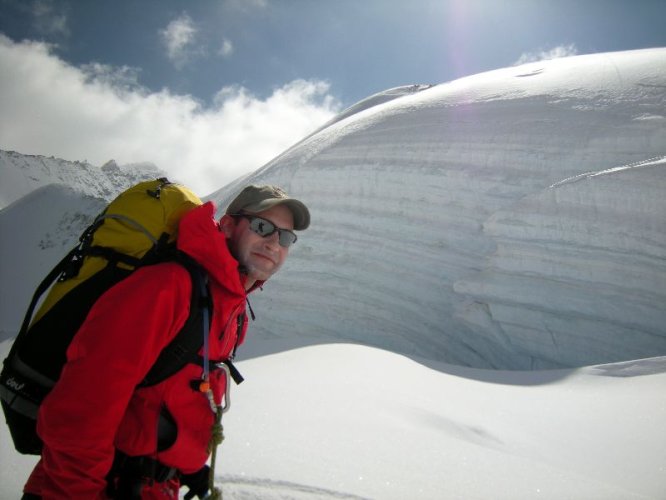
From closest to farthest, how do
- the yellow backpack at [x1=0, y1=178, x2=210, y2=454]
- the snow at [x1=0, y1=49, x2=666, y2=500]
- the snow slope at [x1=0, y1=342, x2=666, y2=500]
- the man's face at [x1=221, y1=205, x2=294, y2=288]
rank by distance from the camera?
the yellow backpack at [x1=0, y1=178, x2=210, y2=454], the man's face at [x1=221, y1=205, x2=294, y2=288], the snow slope at [x1=0, y1=342, x2=666, y2=500], the snow at [x1=0, y1=49, x2=666, y2=500]

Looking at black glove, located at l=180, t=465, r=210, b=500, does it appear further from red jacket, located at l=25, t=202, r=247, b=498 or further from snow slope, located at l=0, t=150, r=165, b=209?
snow slope, located at l=0, t=150, r=165, b=209

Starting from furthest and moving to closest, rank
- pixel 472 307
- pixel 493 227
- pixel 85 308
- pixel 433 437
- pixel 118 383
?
1. pixel 493 227
2. pixel 472 307
3. pixel 433 437
4. pixel 85 308
5. pixel 118 383

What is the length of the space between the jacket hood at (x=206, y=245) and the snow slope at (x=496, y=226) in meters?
4.55

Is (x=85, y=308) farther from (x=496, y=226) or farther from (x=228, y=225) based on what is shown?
(x=496, y=226)

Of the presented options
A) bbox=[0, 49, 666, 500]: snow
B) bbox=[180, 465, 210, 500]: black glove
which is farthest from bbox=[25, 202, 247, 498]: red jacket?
bbox=[0, 49, 666, 500]: snow

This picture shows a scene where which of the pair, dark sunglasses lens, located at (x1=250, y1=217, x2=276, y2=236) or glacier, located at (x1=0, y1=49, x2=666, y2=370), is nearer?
dark sunglasses lens, located at (x1=250, y1=217, x2=276, y2=236)

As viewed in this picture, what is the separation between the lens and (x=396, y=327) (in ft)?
28.7

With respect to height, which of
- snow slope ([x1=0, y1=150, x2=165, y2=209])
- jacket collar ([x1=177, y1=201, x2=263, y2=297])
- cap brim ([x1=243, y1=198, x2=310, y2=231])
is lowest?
jacket collar ([x1=177, y1=201, x2=263, y2=297])

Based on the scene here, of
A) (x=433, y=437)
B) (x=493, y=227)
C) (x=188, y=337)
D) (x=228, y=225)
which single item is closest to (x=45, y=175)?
(x=493, y=227)

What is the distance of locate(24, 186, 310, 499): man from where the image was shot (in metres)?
0.96

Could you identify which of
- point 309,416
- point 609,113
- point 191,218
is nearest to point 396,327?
point 309,416

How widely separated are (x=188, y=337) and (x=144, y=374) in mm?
158

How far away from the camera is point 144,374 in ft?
3.44

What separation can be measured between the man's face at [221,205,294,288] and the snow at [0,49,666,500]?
1146 mm
